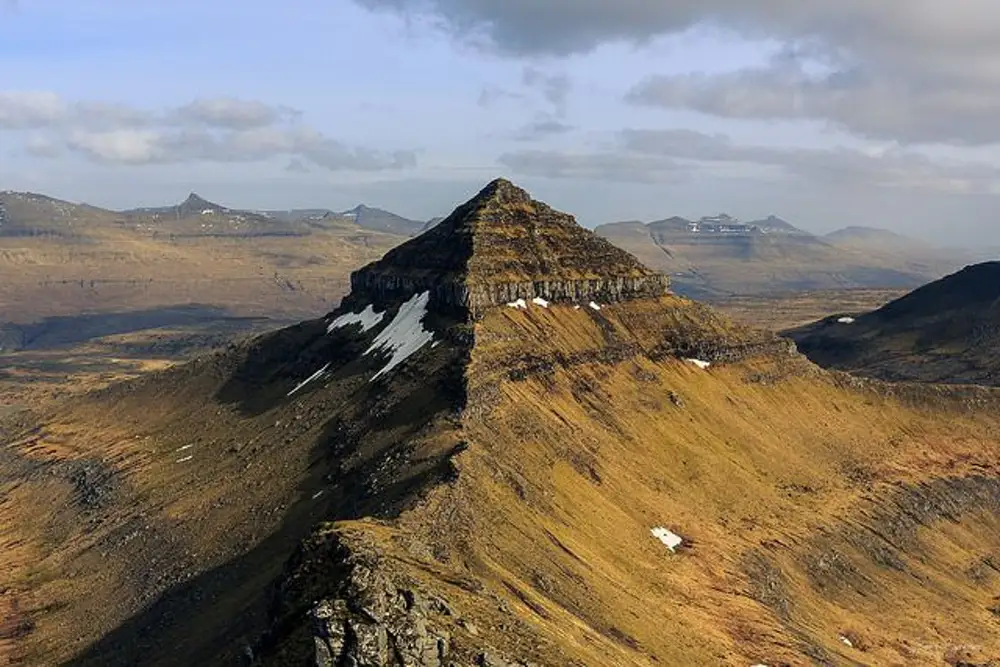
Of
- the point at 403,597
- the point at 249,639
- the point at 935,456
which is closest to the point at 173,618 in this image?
the point at 249,639

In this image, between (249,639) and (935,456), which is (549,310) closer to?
(935,456)

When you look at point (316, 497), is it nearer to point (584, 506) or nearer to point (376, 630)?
point (584, 506)

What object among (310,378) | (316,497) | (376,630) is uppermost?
(376,630)

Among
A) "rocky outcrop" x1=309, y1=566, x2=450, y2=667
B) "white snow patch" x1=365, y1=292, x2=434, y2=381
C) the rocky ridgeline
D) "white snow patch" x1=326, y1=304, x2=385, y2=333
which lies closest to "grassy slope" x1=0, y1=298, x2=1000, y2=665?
"rocky outcrop" x1=309, y1=566, x2=450, y2=667

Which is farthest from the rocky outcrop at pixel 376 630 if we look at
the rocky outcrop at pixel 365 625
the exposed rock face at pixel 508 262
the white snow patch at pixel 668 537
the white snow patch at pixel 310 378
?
the white snow patch at pixel 310 378

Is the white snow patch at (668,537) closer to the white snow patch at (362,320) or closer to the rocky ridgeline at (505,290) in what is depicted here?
the rocky ridgeline at (505,290)

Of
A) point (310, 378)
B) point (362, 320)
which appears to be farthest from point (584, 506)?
point (362, 320)
